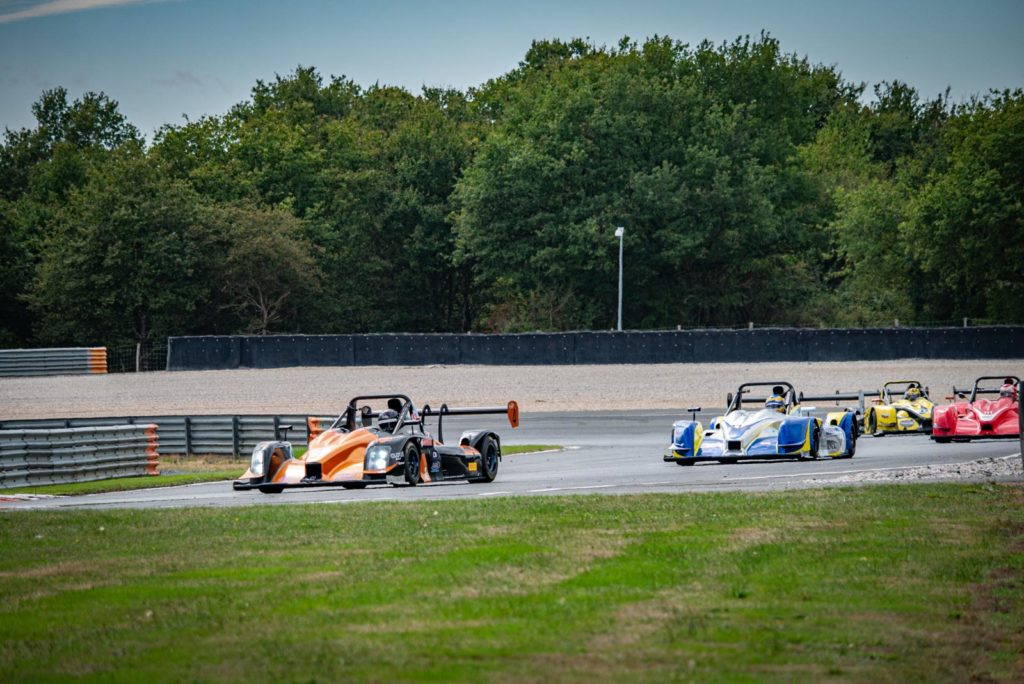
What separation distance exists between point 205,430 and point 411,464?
13.5m

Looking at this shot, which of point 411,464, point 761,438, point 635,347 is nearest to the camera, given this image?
point 411,464

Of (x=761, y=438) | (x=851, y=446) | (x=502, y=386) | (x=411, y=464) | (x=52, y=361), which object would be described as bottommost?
(x=851, y=446)

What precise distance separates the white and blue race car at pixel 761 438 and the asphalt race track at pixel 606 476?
0.76 ft

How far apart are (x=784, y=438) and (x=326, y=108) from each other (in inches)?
3402

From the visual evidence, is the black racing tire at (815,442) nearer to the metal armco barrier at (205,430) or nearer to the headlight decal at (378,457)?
the headlight decal at (378,457)

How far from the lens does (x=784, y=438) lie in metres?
24.0

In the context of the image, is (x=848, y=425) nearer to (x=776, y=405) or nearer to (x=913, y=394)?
(x=776, y=405)

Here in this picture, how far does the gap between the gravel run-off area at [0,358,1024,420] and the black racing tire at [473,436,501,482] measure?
72.3 feet

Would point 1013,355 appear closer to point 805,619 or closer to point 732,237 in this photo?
point 732,237

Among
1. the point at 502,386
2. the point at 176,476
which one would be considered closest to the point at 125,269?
the point at 502,386

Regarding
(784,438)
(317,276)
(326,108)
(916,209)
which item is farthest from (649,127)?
(784,438)

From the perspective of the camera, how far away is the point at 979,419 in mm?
28094

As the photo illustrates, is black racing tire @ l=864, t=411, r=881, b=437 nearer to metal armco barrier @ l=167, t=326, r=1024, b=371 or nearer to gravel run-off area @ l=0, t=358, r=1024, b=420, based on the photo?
gravel run-off area @ l=0, t=358, r=1024, b=420

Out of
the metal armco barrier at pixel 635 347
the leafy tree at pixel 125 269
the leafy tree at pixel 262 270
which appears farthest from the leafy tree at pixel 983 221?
the leafy tree at pixel 125 269
